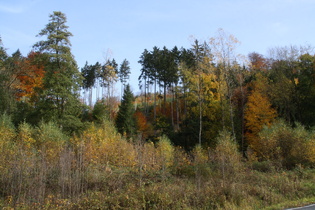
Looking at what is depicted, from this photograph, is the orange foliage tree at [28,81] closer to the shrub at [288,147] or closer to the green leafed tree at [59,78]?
the green leafed tree at [59,78]

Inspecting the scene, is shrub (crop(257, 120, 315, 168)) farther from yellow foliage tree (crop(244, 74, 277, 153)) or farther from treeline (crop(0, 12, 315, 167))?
yellow foliage tree (crop(244, 74, 277, 153))

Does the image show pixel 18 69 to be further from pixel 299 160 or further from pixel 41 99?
pixel 299 160

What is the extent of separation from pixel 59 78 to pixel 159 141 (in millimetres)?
12051

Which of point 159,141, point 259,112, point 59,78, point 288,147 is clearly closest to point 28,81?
point 59,78

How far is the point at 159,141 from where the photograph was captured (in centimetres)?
2431

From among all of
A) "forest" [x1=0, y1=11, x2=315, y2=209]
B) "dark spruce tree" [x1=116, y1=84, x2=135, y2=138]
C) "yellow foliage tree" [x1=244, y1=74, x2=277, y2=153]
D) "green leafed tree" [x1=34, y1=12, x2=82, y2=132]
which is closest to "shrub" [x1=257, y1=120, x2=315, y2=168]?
"forest" [x1=0, y1=11, x2=315, y2=209]

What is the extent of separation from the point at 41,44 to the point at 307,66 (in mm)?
32330

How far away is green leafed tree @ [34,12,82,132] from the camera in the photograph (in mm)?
26203

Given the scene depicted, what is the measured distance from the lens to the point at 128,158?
1736 cm

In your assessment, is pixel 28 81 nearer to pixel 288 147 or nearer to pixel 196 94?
pixel 196 94

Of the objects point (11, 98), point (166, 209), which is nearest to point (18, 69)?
point (11, 98)

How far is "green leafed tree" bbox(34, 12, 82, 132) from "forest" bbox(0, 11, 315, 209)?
0.10 metres

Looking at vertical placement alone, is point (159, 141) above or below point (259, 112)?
below

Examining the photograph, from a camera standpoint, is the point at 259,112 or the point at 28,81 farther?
the point at 28,81
